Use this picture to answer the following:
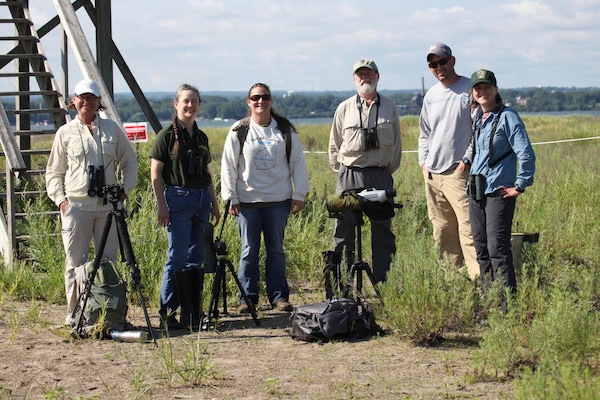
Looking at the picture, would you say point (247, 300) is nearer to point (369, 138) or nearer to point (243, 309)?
point (243, 309)

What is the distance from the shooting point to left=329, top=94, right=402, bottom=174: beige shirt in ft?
25.4

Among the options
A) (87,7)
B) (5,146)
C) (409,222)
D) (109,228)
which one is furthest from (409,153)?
(109,228)

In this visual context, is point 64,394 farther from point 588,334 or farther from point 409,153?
point 409,153

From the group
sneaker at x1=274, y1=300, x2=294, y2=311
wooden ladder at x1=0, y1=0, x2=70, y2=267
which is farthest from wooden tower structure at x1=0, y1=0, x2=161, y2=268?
sneaker at x1=274, y1=300, x2=294, y2=311

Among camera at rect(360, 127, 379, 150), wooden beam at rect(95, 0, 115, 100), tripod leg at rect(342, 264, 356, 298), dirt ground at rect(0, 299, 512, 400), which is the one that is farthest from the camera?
wooden beam at rect(95, 0, 115, 100)

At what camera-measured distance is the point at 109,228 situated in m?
6.99

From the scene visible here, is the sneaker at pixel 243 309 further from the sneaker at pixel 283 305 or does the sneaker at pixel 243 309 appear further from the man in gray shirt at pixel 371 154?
the man in gray shirt at pixel 371 154

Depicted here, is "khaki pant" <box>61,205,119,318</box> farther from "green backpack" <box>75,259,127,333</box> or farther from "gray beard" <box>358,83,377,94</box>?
"gray beard" <box>358,83,377,94</box>

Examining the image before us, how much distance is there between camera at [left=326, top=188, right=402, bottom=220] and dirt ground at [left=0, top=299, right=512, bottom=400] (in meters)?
0.98

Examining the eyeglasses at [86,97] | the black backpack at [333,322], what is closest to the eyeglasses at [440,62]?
the black backpack at [333,322]

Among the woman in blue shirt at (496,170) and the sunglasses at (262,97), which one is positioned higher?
the sunglasses at (262,97)

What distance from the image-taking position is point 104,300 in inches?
274

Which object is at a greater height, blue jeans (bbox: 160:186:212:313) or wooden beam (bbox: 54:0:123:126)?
wooden beam (bbox: 54:0:123:126)

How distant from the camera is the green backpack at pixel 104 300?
22.9 feet
